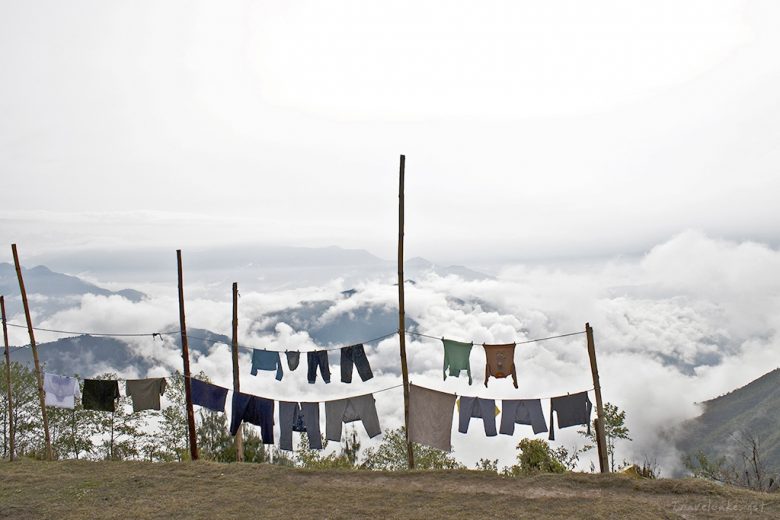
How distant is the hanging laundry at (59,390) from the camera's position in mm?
19953

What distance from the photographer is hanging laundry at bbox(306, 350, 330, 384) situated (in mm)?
18688

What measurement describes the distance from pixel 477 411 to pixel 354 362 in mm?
4473

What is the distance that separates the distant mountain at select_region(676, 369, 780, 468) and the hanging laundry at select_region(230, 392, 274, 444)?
143226mm

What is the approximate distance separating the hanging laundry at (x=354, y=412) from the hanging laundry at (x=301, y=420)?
1.88ft

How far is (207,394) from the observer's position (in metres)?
18.3

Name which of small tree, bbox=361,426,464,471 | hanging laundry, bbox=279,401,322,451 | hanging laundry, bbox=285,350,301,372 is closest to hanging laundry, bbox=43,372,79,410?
hanging laundry, bbox=285,350,301,372

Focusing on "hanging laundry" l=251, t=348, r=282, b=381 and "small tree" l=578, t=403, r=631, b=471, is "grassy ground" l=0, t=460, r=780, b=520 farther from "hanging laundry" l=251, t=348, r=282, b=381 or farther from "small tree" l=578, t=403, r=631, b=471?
"small tree" l=578, t=403, r=631, b=471

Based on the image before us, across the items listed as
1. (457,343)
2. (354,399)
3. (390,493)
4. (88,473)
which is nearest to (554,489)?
(390,493)

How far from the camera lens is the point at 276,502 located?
13086 millimetres

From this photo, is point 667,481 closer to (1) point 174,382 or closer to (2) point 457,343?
(2) point 457,343

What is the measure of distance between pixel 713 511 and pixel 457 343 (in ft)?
25.6

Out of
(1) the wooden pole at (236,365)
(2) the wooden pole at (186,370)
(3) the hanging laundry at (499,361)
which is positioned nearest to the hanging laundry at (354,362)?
(1) the wooden pole at (236,365)

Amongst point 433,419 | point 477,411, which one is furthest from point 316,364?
point 477,411

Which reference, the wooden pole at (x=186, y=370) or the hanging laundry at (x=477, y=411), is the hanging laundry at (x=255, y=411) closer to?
the wooden pole at (x=186, y=370)
